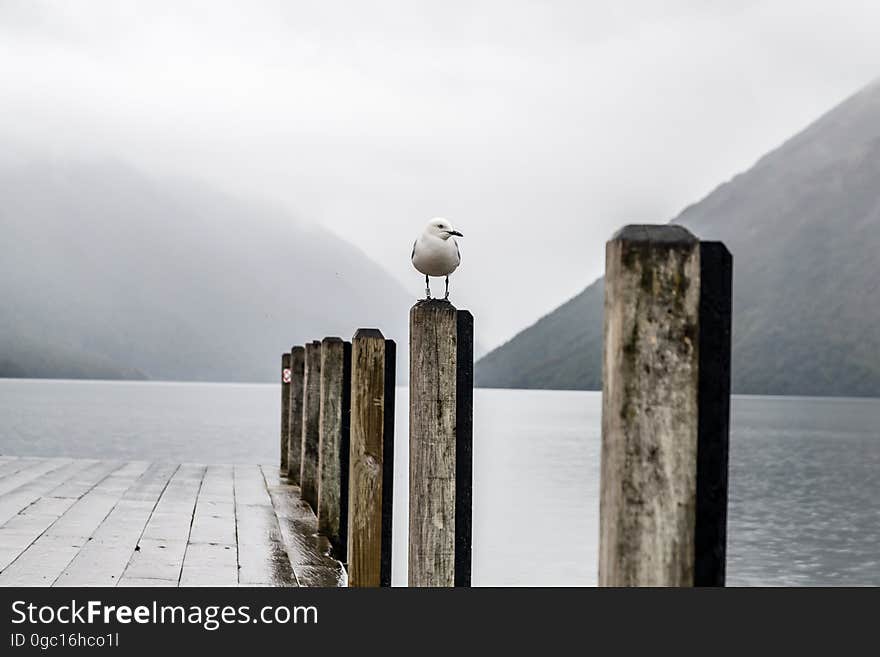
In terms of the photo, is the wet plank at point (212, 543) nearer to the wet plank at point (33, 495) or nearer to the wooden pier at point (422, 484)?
the wooden pier at point (422, 484)

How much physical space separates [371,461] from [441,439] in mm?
803

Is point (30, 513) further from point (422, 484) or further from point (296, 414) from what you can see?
point (422, 484)

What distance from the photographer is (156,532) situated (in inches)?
267

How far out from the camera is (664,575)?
95.0 inches

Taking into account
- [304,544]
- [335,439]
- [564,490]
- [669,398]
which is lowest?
[564,490]

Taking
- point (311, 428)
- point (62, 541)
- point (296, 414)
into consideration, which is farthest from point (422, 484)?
point (296, 414)

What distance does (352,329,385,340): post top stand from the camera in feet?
17.5

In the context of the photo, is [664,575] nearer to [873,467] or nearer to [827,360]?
[873,467]

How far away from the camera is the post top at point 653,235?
7.73 ft

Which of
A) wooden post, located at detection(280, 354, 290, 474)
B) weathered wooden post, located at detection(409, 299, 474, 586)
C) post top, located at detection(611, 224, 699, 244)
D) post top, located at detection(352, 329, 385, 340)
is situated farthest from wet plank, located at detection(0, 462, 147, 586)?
post top, located at detection(611, 224, 699, 244)

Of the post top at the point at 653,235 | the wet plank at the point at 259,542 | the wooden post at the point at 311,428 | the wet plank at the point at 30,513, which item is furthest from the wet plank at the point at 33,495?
the post top at the point at 653,235

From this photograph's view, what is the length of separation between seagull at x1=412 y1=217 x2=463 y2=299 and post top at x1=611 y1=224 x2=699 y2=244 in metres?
3.01
